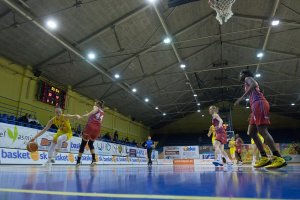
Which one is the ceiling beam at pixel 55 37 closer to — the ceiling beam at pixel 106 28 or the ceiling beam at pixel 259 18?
the ceiling beam at pixel 106 28

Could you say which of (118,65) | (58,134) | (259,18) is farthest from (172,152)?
(58,134)

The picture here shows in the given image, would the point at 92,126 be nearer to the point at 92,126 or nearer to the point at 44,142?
the point at 92,126

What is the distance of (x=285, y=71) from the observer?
21.0 meters

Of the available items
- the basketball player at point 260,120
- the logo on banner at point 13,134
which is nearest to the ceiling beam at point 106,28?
the logo on banner at point 13,134

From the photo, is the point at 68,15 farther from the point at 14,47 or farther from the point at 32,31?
the point at 14,47

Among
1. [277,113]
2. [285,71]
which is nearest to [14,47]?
[285,71]

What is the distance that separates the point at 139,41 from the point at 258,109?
40.1ft

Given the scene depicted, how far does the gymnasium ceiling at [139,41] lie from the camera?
1258 cm

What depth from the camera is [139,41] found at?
619 inches

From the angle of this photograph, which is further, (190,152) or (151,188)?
(190,152)

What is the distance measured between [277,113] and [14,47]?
3535cm

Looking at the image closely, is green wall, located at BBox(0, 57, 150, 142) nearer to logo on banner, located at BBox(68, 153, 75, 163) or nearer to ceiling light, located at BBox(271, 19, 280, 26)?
logo on banner, located at BBox(68, 153, 75, 163)

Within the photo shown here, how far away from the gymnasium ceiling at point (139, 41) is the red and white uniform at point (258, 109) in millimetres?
9338

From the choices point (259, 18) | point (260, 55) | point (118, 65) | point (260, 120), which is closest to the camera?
point (260, 120)
